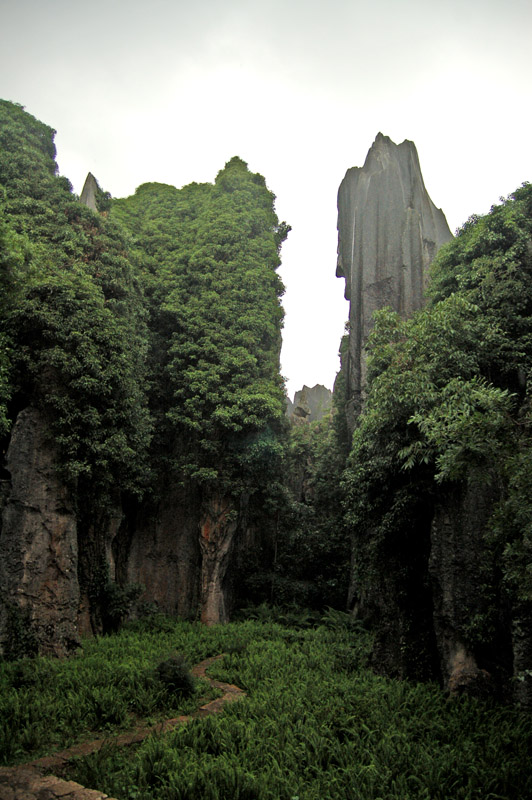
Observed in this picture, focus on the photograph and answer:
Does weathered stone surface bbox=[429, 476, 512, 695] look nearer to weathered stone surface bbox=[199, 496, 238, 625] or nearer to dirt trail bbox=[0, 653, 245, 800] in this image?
dirt trail bbox=[0, 653, 245, 800]

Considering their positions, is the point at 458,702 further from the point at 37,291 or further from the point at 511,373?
the point at 37,291

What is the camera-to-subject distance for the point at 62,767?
7367 mm

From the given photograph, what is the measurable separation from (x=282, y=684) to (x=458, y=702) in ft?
11.0

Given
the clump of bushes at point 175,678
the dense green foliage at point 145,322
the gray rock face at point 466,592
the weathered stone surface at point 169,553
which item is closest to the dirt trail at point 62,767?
the clump of bushes at point 175,678

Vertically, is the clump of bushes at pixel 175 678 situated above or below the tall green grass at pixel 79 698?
above

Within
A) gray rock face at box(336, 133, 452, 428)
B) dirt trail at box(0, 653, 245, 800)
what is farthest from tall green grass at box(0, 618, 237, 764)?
gray rock face at box(336, 133, 452, 428)

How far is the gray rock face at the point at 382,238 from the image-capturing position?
2681cm

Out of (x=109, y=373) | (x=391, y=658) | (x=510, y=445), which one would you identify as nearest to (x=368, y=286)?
(x=109, y=373)

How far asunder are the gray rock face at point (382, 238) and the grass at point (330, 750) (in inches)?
660

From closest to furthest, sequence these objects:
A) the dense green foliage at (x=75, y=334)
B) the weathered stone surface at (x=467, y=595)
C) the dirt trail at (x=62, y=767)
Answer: the dirt trail at (x=62, y=767)
the weathered stone surface at (x=467, y=595)
the dense green foliage at (x=75, y=334)

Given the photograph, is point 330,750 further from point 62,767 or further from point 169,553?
point 169,553

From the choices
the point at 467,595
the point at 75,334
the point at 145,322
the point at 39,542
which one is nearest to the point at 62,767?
the point at 39,542

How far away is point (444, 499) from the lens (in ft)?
36.1

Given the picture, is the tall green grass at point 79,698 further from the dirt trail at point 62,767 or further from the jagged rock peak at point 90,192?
the jagged rock peak at point 90,192
